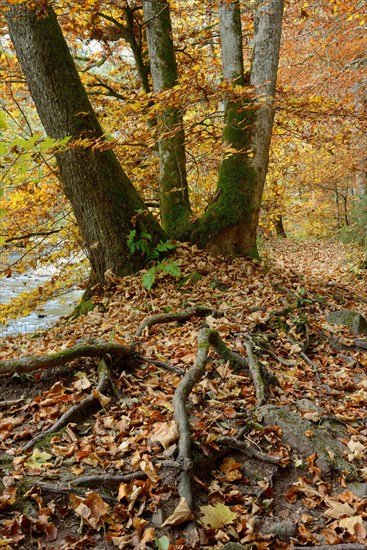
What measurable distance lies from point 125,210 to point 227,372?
3609 millimetres

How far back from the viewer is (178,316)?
5.05 m

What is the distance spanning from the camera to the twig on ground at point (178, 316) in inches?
190

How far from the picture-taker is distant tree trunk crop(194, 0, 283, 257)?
23.0ft

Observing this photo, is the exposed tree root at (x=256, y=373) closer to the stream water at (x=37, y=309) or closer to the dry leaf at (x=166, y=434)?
the dry leaf at (x=166, y=434)

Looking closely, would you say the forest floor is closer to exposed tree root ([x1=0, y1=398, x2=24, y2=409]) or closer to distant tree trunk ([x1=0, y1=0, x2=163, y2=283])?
exposed tree root ([x1=0, y1=398, x2=24, y2=409])

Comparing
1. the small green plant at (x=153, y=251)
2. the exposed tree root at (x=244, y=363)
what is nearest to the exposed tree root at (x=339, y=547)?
the exposed tree root at (x=244, y=363)

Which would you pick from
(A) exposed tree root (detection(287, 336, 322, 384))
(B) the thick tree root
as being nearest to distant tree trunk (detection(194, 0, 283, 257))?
(A) exposed tree root (detection(287, 336, 322, 384))

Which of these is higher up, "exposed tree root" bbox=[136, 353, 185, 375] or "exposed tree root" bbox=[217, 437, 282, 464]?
"exposed tree root" bbox=[136, 353, 185, 375]

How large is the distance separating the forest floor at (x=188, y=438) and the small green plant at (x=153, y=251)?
1.29m

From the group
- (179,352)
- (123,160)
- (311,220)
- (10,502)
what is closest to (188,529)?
(10,502)

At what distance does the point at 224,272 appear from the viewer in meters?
6.87

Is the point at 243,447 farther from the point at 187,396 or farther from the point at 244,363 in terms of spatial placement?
the point at 244,363

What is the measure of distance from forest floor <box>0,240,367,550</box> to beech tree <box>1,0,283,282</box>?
2116 millimetres

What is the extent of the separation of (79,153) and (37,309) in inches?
291
